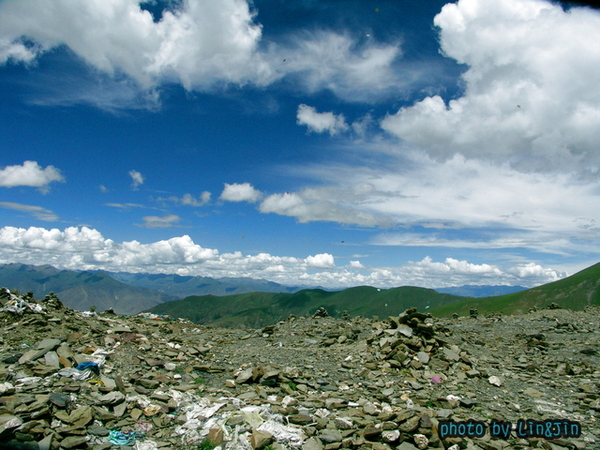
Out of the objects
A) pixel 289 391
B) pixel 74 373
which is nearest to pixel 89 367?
pixel 74 373

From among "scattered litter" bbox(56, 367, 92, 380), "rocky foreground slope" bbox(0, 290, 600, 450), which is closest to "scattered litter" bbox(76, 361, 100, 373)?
"rocky foreground slope" bbox(0, 290, 600, 450)

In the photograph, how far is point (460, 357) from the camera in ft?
57.5

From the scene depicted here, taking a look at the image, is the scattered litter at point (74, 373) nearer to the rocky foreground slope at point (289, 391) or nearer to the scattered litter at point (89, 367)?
the rocky foreground slope at point (289, 391)

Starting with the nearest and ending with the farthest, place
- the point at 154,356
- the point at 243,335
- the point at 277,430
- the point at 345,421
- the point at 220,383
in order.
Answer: the point at 277,430, the point at 345,421, the point at 220,383, the point at 154,356, the point at 243,335

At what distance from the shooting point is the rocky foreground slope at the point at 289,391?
9.25 m

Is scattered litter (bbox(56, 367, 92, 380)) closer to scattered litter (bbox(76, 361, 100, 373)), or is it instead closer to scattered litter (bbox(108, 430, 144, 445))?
scattered litter (bbox(76, 361, 100, 373))

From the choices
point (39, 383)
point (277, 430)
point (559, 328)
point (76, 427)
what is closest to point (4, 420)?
point (76, 427)

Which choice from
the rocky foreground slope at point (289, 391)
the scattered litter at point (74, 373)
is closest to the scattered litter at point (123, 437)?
the rocky foreground slope at point (289, 391)

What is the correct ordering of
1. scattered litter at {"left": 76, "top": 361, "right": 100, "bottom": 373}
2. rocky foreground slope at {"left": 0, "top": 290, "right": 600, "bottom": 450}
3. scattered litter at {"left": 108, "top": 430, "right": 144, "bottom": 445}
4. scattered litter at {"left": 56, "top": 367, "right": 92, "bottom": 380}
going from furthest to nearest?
scattered litter at {"left": 76, "top": 361, "right": 100, "bottom": 373}, scattered litter at {"left": 56, "top": 367, "right": 92, "bottom": 380}, rocky foreground slope at {"left": 0, "top": 290, "right": 600, "bottom": 450}, scattered litter at {"left": 108, "top": 430, "right": 144, "bottom": 445}

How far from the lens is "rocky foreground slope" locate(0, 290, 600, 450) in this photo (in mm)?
9250

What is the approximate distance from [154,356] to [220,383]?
4984 millimetres

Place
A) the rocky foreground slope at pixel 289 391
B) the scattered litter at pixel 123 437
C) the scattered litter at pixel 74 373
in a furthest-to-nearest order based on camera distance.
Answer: the scattered litter at pixel 74 373 < the rocky foreground slope at pixel 289 391 < the scattered litter at pixel 123 437

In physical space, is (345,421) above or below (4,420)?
below

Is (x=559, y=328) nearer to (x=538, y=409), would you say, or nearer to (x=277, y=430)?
(x=538, y=409)
